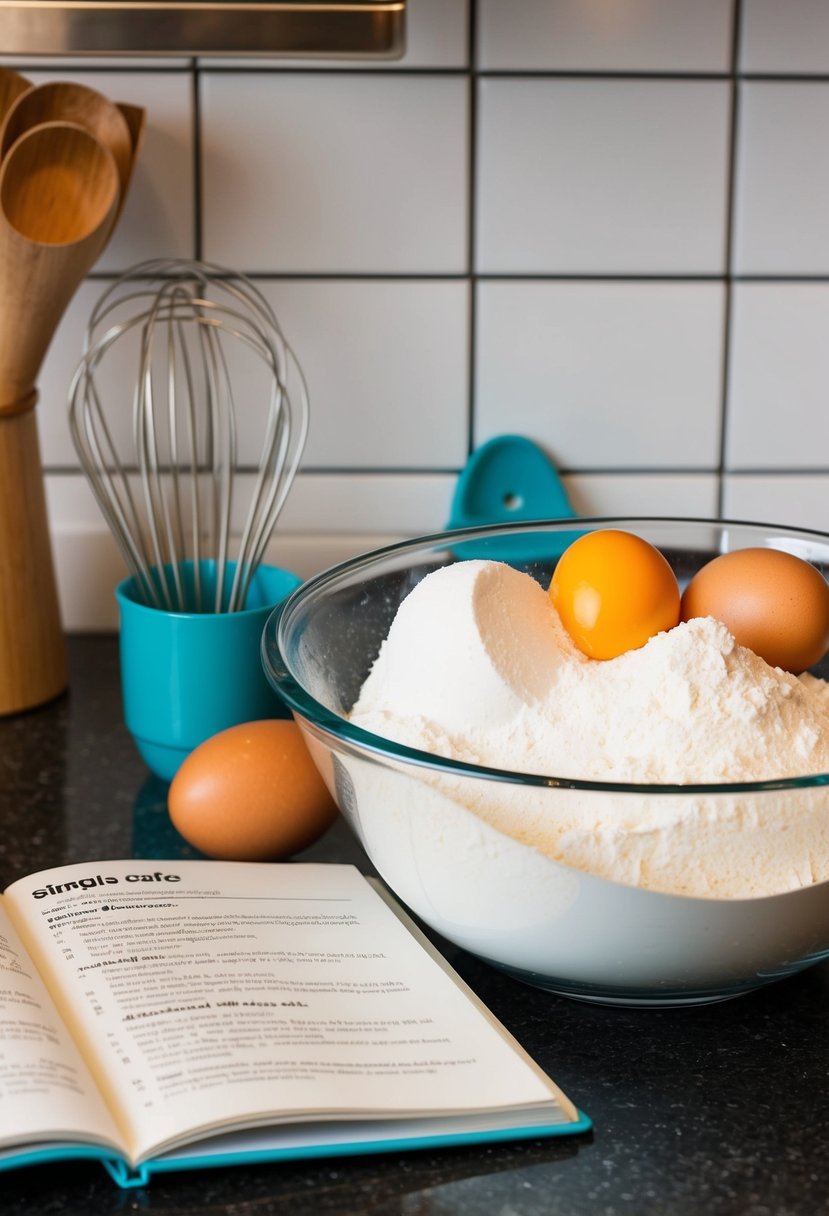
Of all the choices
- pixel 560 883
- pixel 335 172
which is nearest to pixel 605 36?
pixel 335 172

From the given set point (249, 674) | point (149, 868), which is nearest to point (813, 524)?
point (249, 674)

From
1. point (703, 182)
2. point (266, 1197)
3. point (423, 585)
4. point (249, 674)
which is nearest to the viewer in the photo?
point (266, 1197)

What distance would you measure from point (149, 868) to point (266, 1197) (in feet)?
0.67

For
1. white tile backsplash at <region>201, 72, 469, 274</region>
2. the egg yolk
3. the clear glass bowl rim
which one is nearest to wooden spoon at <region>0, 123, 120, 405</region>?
white tile backsplash at <region>201, 72, 469, 274</region>

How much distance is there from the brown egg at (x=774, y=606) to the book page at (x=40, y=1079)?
0.33m

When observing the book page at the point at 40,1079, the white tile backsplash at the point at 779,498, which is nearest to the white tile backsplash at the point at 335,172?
the white tile backsplash at the point at 779,498

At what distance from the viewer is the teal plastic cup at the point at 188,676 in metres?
0.73

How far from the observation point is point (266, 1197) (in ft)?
1.45

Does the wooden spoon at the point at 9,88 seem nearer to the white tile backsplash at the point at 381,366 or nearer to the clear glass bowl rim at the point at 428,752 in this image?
the white tile backsplash at the point at 381,366

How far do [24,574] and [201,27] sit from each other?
343mm

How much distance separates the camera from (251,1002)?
508mm

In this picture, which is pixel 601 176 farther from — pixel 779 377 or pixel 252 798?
pixel 252 798

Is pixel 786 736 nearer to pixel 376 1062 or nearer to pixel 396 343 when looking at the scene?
pixel 376 1062

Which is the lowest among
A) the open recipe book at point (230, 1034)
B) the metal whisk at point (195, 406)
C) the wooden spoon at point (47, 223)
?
the open recipe book at point (230, 1034)
